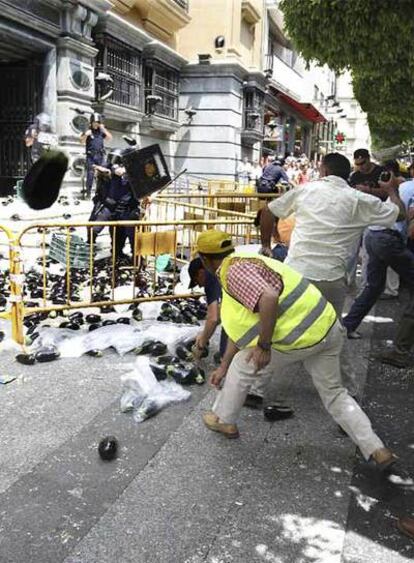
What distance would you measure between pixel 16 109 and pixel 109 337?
32.8 feet

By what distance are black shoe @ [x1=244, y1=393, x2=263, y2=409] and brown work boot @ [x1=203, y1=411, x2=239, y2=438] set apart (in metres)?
0.37

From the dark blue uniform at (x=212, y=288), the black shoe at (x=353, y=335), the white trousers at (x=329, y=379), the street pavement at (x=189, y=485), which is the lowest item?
the street pavement at (x=189, y=485)

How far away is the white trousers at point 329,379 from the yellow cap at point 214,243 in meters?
0.58

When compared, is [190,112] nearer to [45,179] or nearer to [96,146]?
[96,146]

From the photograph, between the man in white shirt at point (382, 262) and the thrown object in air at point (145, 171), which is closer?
the man in white shirt at point (382, 262)

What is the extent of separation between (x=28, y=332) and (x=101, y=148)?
19.9ft

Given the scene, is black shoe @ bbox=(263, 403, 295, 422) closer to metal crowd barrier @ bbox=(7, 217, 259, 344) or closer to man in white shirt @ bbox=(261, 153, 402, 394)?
man in white shirt @ bbox=(261, 153, 402, 394)

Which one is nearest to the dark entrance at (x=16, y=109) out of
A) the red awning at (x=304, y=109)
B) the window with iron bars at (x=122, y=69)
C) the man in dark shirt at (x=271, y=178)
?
the window with iron bars at (x=122, y=69)

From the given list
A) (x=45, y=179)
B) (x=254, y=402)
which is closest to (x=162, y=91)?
(x=45, y=179)

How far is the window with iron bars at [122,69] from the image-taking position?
1592 centimetres

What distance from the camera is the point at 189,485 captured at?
9.73ft

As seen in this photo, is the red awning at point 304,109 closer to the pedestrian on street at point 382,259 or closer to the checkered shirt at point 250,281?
the pedestrian on street at point 382,259

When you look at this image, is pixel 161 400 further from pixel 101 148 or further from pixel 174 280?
pixel 101 148

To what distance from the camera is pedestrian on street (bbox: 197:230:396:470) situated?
9.02 feet
